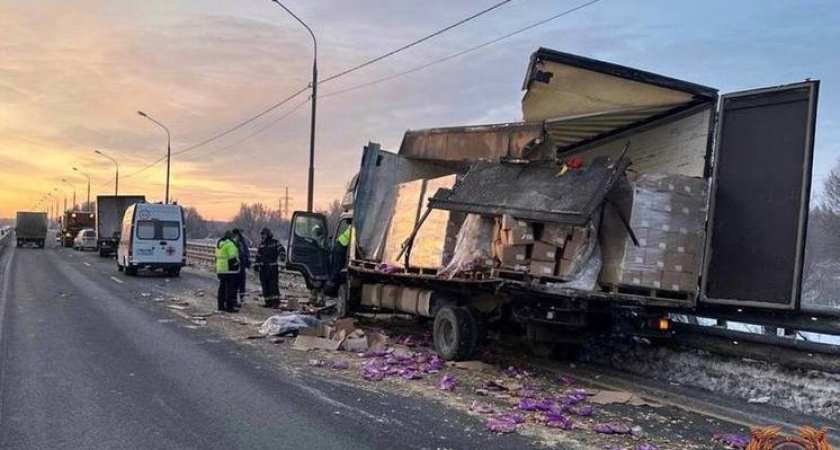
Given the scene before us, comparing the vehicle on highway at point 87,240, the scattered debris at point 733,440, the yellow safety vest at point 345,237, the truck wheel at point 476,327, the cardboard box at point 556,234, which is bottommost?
the vehicle on highway at point 87,240

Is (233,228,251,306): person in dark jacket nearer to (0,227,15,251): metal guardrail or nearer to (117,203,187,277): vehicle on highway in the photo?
(117,203,187,277): vehicle on highway

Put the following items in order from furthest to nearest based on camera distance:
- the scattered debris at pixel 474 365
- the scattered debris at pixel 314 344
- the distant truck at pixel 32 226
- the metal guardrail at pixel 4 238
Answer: the distant truck at pixel 32 226
the metal guardrail at pixel 4 238
the scattered debris at pixel 314 344
the scattered debris at pixel 474 365

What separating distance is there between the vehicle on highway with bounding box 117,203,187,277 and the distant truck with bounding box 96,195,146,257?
1245 cm

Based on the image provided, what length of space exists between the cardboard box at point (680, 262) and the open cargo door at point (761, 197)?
0.99ft

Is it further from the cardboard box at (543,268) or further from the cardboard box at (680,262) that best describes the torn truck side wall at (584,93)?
the cardboard box at (543,268)

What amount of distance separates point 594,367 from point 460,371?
173 cm

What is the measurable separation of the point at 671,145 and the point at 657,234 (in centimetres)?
177

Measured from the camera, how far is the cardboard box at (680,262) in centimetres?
774

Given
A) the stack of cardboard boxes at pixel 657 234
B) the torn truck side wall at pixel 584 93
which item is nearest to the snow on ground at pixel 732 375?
the stack of cardboard boxes at pixel 657 234

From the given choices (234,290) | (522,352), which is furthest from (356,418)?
(234,290)

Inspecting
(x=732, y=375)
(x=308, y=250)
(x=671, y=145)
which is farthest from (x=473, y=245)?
(x=308, y=250)

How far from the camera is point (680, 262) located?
780 centimetres

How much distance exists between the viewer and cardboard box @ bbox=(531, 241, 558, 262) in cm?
785

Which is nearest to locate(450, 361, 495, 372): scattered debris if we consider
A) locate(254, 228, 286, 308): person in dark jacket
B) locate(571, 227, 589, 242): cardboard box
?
locate(571, 227, 589, 242): cardboard box
